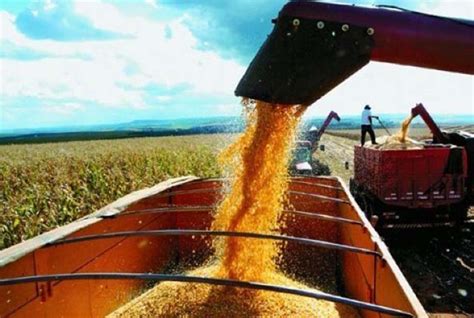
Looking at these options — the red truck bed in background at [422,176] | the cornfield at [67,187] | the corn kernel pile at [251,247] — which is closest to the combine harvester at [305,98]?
the corn kernel pile at [251,247]

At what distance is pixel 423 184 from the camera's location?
7883 mm

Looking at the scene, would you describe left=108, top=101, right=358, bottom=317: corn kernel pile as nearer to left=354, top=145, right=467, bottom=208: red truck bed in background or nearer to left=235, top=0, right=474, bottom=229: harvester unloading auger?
left=235, top=0, right=474, bottom=229: harvester unloading auger

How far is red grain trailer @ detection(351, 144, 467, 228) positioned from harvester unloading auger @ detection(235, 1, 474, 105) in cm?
527

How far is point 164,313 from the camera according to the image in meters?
3.70

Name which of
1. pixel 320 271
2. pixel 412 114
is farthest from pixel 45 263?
pixel 412 114

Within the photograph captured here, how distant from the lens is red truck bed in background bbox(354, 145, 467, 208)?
7816 mm

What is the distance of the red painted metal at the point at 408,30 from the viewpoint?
8.74ft

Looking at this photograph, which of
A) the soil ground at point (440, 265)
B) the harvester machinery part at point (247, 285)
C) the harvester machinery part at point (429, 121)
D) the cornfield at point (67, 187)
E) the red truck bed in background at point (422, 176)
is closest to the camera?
the harvester machinery part at point (247, 285)

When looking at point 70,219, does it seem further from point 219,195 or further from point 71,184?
point 219,195

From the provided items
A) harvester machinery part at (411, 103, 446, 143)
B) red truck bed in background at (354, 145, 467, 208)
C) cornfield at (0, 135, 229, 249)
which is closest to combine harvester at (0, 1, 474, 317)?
cornfield at (0, 135, 229, 249)

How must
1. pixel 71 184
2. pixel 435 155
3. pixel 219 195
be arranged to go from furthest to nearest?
pixel 71 184, pixel 435 155, pixel 219 195

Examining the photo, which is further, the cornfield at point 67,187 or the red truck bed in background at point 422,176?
the red truck bed in background at point 422,176

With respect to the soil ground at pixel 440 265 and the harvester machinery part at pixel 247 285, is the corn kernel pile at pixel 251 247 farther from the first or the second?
the soil ground at pixel 440 265

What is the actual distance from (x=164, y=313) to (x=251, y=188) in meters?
1.21
